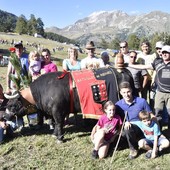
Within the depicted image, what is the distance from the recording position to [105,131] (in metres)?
5.26

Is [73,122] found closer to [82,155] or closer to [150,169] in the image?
[82,155]

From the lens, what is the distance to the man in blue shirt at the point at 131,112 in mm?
5137

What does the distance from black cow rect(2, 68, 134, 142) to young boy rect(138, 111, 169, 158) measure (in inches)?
37.8

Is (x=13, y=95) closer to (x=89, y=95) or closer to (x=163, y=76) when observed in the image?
(x=89, y=95)

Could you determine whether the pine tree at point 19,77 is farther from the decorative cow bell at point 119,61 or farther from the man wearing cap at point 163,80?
the man wearing cap at point 163,80

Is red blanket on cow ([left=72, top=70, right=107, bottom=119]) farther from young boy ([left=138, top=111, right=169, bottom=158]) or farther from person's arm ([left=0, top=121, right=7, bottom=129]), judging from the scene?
person's arm ([left=0, top=121, right=7, bottom=129])

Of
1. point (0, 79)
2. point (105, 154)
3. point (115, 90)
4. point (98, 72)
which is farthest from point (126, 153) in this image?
point (0, 79)

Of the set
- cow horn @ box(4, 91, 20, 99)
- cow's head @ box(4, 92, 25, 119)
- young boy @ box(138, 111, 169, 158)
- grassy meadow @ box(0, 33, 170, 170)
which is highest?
cow horn @ box(4, 91, 20, 99)

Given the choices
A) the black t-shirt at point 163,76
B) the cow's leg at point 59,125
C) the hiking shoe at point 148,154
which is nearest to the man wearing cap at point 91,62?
the cow's leg at point 59,125

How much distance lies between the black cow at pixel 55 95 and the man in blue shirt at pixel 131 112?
0.54 metres

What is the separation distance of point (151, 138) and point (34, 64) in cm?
303

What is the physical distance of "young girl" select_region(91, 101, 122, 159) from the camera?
5.17m

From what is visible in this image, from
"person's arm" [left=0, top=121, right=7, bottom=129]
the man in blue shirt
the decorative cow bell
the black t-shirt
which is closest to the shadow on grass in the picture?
"person's arm" [left=0, top=121, right=7, bottom=129]

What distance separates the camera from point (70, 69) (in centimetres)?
668
